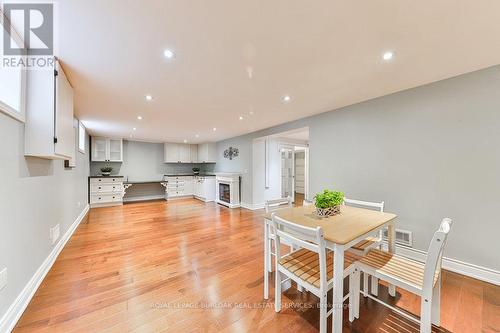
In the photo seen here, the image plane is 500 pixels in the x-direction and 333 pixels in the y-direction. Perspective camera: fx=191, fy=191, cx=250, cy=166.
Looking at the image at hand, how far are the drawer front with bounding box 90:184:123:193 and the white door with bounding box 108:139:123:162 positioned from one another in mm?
933

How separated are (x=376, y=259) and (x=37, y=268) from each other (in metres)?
3.30

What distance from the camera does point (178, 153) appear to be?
7770 mm

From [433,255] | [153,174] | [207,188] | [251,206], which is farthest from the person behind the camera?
[153,174]

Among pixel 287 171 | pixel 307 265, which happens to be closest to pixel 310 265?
pixel 307 265

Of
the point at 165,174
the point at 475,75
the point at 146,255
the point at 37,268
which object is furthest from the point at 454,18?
the point at 165,174

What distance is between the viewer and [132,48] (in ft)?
5.46

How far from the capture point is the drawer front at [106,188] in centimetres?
587

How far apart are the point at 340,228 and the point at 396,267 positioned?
0.50 meters

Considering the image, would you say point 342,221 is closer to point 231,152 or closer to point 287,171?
point 287,171

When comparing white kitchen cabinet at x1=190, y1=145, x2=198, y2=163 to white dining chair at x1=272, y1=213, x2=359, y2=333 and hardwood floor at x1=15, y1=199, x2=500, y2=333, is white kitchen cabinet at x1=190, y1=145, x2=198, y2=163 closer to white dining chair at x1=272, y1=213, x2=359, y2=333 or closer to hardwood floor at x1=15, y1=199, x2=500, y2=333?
hardwood floor at x1=15, y1=199, x2=500, y2=333

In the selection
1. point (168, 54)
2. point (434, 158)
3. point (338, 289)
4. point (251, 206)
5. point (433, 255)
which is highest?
point (168, 54)

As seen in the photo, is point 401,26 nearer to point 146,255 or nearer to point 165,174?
point 146,255

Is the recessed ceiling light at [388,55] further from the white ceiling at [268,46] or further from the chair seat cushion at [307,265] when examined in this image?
the chair seat cushion at [307,265]

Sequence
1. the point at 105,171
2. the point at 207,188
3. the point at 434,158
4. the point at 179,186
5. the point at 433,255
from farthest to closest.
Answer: the point at 179,186, the point at 207,188, the point at 105,171, the point at 434,158, the point at 433,255
